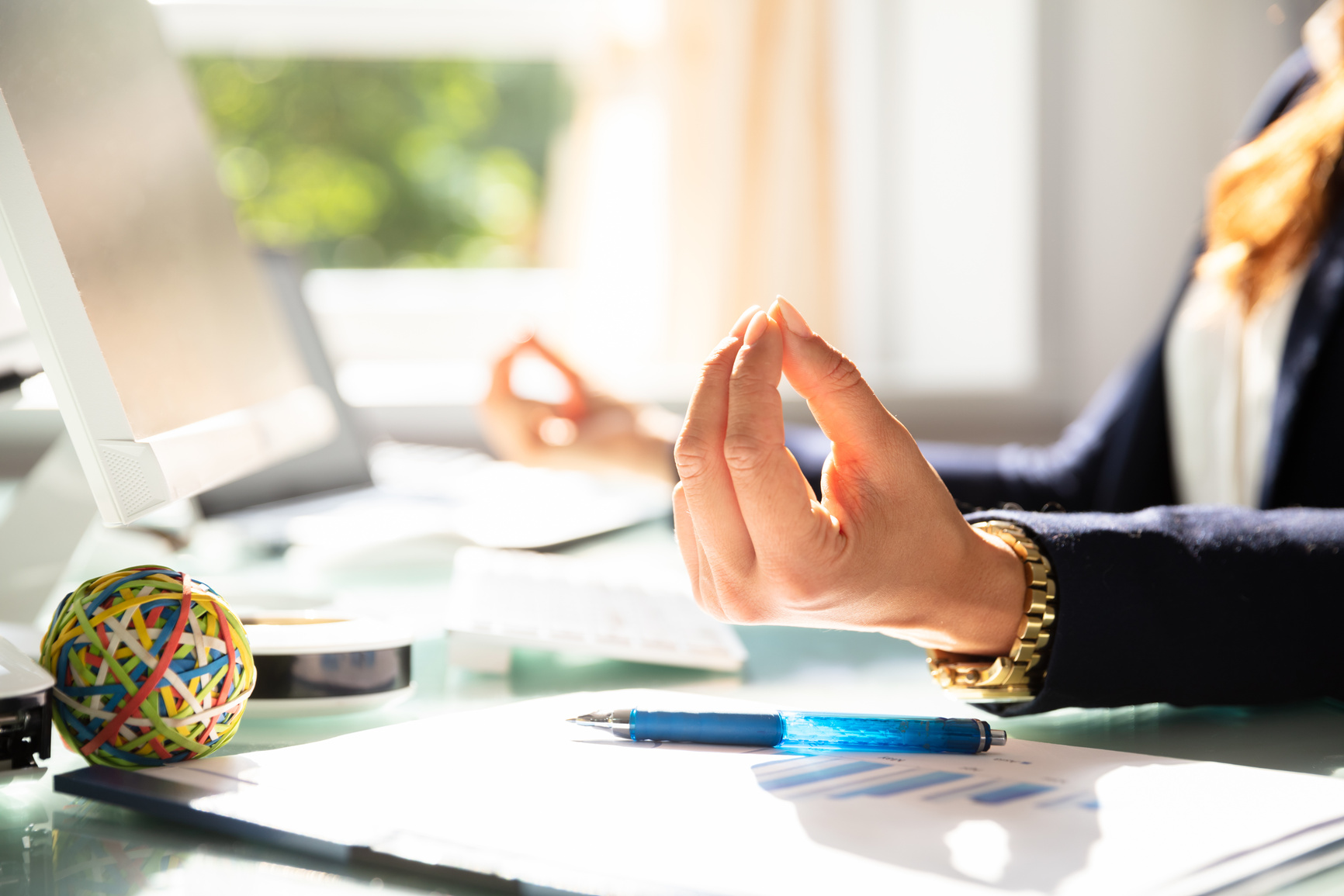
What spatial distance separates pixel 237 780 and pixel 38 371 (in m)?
0.33

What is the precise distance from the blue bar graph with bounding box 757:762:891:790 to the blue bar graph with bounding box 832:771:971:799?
1cm

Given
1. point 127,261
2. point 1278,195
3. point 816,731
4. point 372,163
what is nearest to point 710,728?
point 816,731

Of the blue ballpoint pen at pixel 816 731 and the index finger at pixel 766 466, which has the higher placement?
the index finger at pixel 766 466

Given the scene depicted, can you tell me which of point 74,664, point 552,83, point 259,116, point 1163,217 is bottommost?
point 1163,217

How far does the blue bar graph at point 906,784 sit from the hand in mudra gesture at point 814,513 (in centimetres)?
8

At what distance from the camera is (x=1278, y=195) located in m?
0.98

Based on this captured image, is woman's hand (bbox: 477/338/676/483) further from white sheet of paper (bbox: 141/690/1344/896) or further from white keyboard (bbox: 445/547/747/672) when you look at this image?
white sheet of paper (bbox: 141/690/1344/896)

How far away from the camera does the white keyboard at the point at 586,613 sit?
1.88ft

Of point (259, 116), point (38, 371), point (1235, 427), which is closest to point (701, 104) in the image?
point (1235, 427)

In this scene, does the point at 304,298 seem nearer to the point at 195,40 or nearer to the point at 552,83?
the point at 195,40

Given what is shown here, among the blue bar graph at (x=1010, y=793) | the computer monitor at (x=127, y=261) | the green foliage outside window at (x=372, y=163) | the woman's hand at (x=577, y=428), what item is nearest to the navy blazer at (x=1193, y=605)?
the blue bar graph at (x=1010, y=793)

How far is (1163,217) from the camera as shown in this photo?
1746mm

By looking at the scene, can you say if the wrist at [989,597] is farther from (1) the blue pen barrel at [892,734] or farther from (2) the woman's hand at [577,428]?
(2) the woman's hand at [577,428]

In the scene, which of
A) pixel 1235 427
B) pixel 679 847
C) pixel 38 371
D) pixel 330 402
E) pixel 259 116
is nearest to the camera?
pixel 679 847
